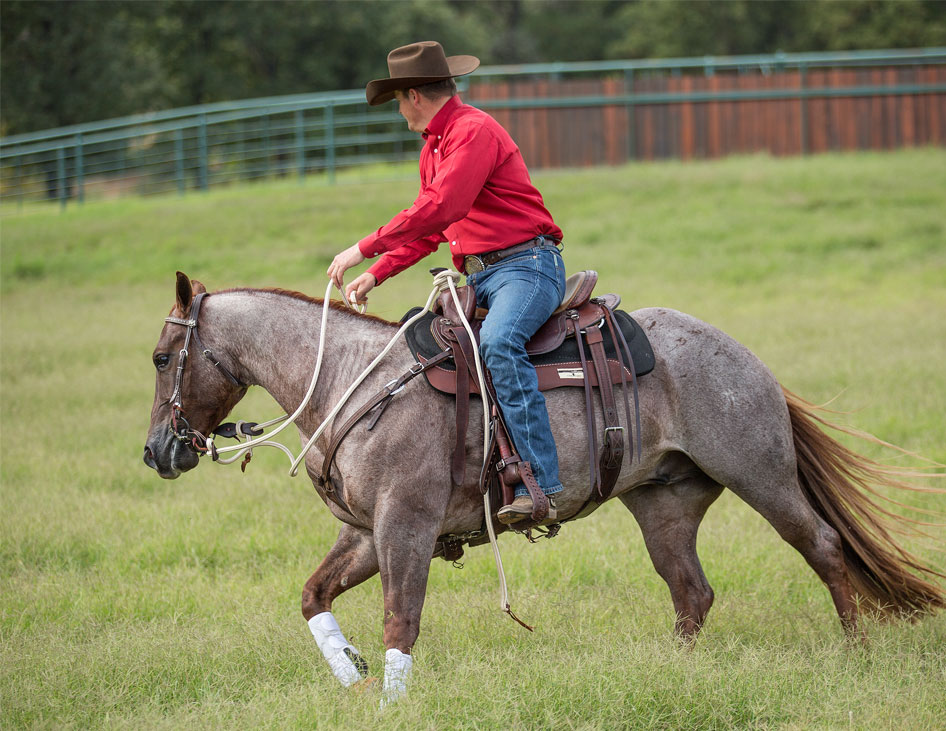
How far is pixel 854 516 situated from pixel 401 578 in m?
2.55

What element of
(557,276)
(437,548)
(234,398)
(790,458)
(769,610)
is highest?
(557,276)

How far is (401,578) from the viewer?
14.0 feet

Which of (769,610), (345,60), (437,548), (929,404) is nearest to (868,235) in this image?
(929,404)

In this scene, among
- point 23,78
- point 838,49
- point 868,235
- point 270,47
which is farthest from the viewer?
point 838,49

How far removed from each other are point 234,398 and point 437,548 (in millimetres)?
1255

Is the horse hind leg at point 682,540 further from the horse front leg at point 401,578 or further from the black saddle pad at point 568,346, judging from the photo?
the horse front leg at point 401,578

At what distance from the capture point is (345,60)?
44406 millimetres

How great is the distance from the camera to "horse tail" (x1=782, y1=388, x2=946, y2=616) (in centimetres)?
511

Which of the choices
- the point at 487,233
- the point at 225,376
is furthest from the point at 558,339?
the point at 225,376

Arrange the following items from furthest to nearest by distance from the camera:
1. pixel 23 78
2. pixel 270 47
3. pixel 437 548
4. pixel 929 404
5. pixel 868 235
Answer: pixel 270 47, pixel 23 78, pixel 868 235, pixel 929 404, pixel 437 548

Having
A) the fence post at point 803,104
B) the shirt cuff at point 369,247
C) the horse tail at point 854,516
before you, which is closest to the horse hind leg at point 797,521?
the horse tail at point 854,516

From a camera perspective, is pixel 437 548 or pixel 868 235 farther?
pixel 868 235

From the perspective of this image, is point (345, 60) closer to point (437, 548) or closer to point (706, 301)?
point (706, 301)

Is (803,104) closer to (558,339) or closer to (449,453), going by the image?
(558,339)
